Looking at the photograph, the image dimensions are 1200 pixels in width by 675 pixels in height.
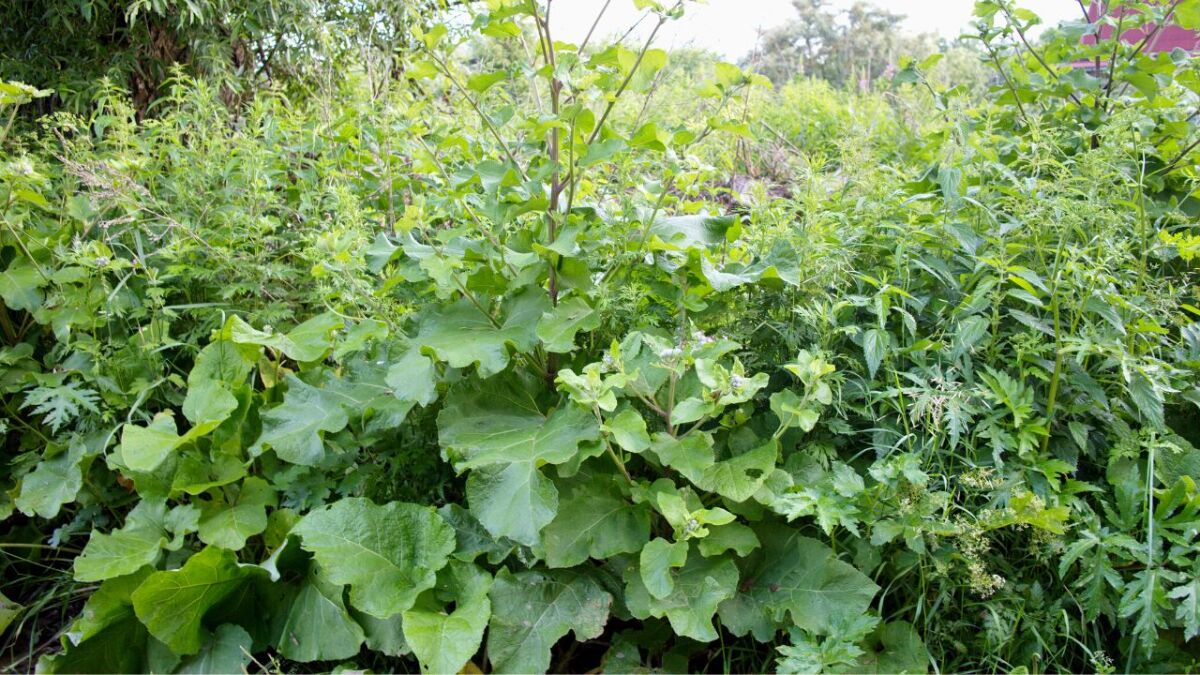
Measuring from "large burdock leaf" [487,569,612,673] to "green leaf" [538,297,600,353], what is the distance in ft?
1.58

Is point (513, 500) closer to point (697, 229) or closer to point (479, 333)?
point (479, 333)

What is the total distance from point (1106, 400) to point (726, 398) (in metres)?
0.88

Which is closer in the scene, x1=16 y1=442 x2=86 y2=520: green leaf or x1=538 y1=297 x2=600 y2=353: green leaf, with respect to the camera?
x1=538 y1=297 x2=600 y2=353: green leaf

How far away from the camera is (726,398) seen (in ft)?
5.09

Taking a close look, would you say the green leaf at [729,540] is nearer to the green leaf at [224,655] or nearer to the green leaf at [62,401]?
the green leaf at [224,655]

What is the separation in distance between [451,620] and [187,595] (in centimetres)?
61

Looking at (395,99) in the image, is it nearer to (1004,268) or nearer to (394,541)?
(394,541)

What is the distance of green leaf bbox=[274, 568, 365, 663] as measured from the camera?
1.71m

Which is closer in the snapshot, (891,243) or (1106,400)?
(1106,400)

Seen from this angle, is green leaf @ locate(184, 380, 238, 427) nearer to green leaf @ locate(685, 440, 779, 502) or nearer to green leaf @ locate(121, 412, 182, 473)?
green leaf @ locate(121, 412, 182, 473)

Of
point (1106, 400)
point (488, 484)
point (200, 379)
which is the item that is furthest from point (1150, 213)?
point (200, 379)

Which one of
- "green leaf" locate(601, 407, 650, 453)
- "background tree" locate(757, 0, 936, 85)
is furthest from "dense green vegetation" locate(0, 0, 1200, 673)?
"background tree" locate(757, 0, 936, 85)

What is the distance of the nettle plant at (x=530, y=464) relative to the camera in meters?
1.59

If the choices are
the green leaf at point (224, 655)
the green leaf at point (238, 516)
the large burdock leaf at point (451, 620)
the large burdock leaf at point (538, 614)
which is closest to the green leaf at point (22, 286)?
the green leaf at point (238, 516)
